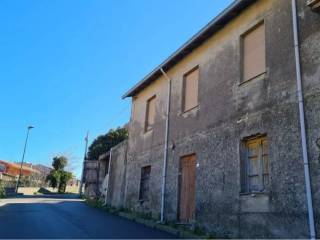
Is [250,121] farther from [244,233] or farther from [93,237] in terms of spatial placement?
[93,237]

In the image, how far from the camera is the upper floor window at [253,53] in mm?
10508

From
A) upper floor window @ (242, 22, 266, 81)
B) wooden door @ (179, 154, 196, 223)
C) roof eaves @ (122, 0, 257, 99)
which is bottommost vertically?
wooden door @ (179, 154, 196, 223)

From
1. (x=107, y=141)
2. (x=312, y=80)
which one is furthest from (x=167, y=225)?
A: (x=107, y=141)

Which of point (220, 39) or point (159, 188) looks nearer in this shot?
point (220, 39)

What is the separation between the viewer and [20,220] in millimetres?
13102

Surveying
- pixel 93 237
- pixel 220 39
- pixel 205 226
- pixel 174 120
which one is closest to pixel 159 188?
pixel 174 120

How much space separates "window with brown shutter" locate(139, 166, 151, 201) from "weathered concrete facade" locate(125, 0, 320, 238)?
95cm

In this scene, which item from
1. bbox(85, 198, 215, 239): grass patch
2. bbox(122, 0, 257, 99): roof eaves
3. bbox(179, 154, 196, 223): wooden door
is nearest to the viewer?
bbox(85, 198, 215, 239): grass patch

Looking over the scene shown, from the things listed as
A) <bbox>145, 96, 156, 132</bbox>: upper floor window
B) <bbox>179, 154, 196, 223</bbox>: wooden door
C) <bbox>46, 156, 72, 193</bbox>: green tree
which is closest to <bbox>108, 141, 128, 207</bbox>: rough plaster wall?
<bbox>145, 96, 156, 132</bbox>: upper floor window

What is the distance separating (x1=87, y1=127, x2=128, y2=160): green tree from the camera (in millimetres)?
38781

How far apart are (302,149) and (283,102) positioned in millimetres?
1406

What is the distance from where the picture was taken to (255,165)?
9.91 m

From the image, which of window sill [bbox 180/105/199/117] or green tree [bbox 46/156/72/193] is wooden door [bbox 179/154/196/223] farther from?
green tree [bbox 46/156/72/193]

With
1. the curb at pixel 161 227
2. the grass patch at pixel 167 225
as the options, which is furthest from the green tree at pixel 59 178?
the curb at pixel 161 227
